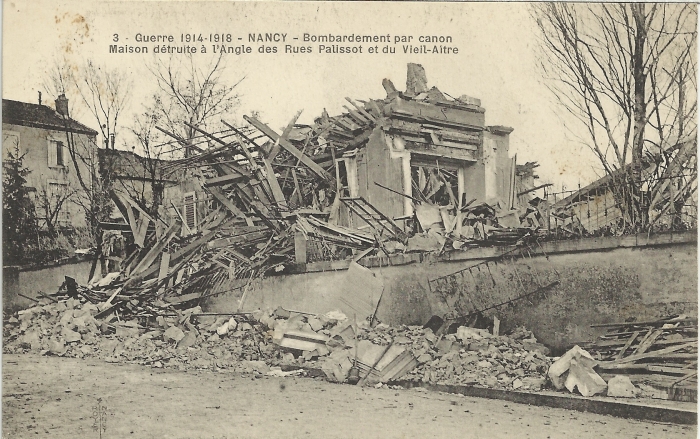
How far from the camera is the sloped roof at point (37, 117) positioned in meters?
8.37

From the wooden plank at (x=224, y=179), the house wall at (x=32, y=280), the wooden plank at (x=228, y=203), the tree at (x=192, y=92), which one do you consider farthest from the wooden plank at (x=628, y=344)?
the house wall at (x=32, y=280)

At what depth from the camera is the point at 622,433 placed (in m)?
6.77

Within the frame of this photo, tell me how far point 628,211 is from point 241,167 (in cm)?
627


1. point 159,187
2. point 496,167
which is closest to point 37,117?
point 159,187

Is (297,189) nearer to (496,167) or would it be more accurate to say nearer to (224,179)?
(224,179)

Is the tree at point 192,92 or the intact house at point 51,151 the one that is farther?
the tree at point 192,92

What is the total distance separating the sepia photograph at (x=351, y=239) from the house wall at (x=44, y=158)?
37mm

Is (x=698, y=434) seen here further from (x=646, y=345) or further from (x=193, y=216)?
(x=193, y=216)

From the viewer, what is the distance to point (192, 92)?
9.08 metres

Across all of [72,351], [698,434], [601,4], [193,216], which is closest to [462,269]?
[698,434]

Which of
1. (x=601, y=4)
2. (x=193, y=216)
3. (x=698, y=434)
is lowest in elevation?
(x=698, y=434)

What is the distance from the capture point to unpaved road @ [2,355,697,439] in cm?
699

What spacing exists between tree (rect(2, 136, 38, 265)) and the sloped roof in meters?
0.34

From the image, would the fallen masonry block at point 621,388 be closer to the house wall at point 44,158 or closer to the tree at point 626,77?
the tree at point 626,77
